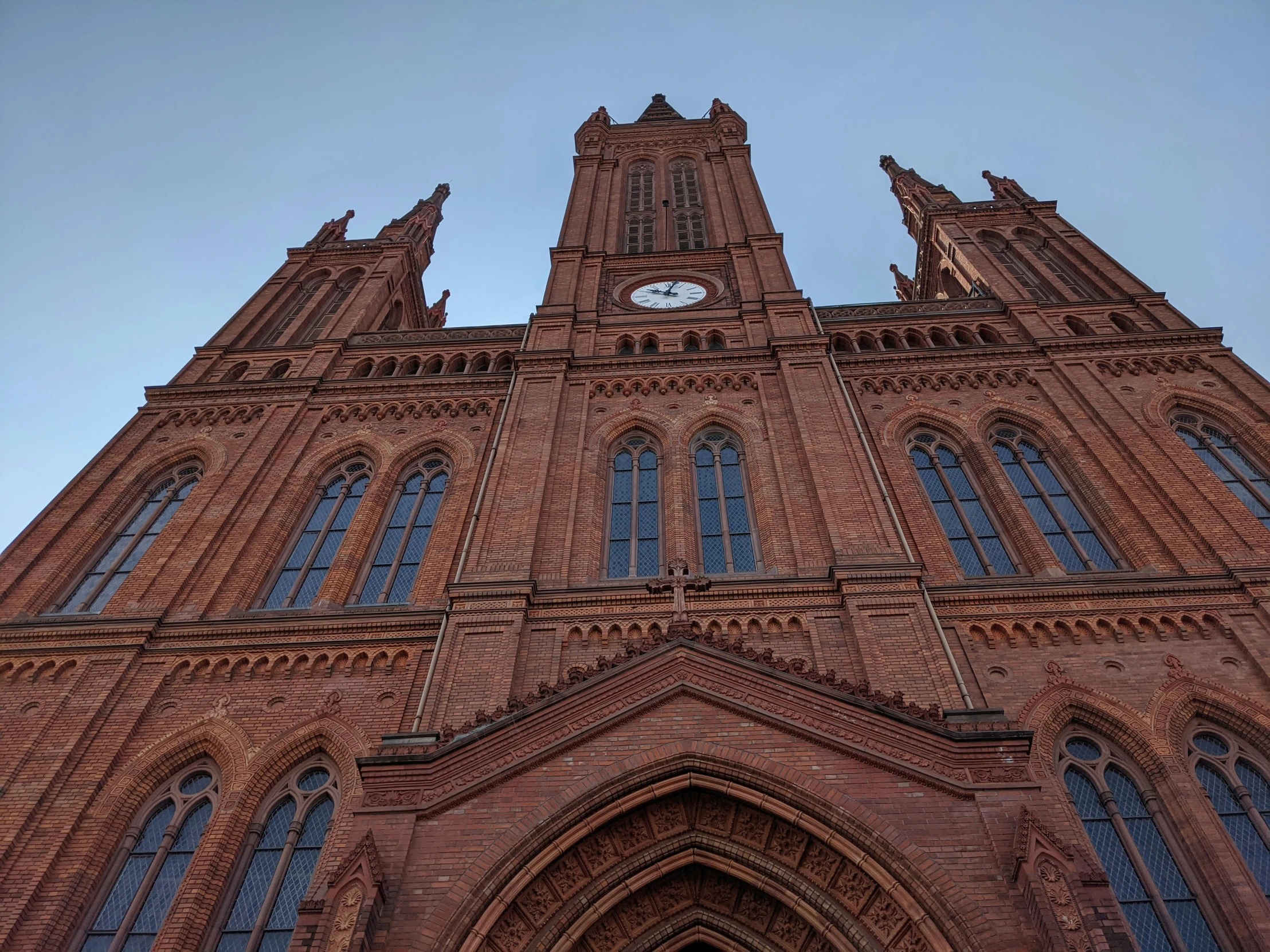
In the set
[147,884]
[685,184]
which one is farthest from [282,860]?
[685,184]

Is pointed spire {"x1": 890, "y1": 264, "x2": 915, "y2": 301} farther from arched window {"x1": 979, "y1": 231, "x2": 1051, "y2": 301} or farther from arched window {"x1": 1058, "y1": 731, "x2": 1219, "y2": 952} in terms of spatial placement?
arched window {"x1": 1058, "y1": 731, "x2": 1219, "y2": 952}

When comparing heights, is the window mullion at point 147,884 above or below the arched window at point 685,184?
below

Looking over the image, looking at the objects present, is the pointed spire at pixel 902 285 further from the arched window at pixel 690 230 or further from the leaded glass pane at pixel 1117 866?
the leaded glass pane at pixel 1117 866

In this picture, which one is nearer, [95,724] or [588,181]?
[95,724]

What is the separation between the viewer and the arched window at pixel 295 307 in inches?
899

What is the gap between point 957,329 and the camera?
2059cm

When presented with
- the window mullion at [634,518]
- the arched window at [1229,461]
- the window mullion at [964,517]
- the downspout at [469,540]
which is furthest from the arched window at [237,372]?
the arched window at [1229,461]

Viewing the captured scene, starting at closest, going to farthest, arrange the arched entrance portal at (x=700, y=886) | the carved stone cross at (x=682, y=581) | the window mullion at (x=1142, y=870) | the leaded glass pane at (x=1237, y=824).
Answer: the arched entrance portal at (x=700, y=886) → the window mullion at (x=1142, y=870) → the leaded glass pane at (x=1237, y=824) → the carved stone cross at (x=682, y=581)

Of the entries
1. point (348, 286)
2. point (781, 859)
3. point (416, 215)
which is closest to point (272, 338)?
point (348, 286)

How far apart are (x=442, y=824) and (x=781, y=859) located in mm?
3676

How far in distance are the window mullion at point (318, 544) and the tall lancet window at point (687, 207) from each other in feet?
40.4

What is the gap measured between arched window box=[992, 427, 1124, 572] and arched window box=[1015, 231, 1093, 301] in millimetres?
6861

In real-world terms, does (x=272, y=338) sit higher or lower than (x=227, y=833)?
higher

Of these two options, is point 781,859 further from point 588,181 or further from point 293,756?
point 588,181
